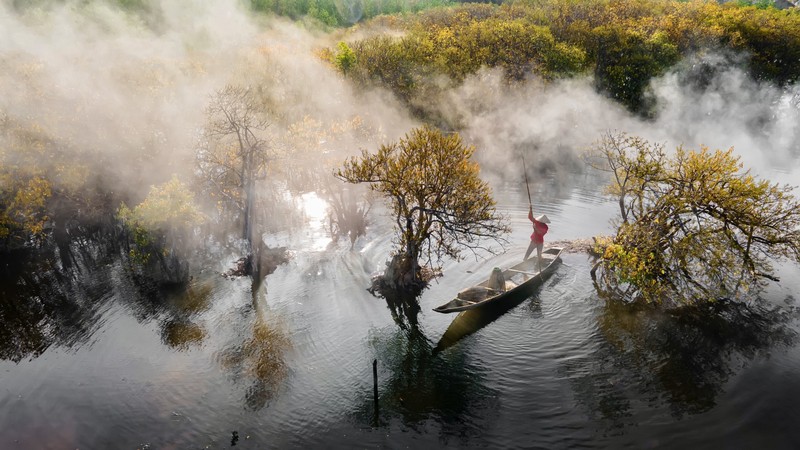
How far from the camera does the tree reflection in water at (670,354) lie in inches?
806

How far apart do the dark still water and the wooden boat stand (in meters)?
1.23

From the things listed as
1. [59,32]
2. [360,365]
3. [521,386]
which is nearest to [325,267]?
[360,365]

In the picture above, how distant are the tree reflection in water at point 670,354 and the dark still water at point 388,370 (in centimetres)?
9

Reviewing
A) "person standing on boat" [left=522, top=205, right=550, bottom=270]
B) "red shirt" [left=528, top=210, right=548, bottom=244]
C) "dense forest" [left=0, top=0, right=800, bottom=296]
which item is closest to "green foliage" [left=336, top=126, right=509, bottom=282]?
"red shirt" [left=528, top=210, right=548, bottom=244]

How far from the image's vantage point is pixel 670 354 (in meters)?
23.4

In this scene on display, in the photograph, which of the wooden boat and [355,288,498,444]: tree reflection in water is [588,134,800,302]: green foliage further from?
[355,288,498,444]: tree reflection in water

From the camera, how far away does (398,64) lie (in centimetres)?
6650

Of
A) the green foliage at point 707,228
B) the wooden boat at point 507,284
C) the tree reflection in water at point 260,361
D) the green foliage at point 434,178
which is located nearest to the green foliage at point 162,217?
the tree reflection in water at point 260,361

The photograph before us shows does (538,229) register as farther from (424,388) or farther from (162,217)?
(162,217)

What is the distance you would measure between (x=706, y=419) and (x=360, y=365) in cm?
1672

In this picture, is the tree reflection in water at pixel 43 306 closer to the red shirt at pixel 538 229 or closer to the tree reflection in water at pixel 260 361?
the tree reflection in water at pixel 260 361

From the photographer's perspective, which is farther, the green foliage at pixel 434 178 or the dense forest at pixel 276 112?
the dense forest at pixel 276 112

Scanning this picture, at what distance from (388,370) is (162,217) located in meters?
21.6

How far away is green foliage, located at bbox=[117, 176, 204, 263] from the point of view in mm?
32688
